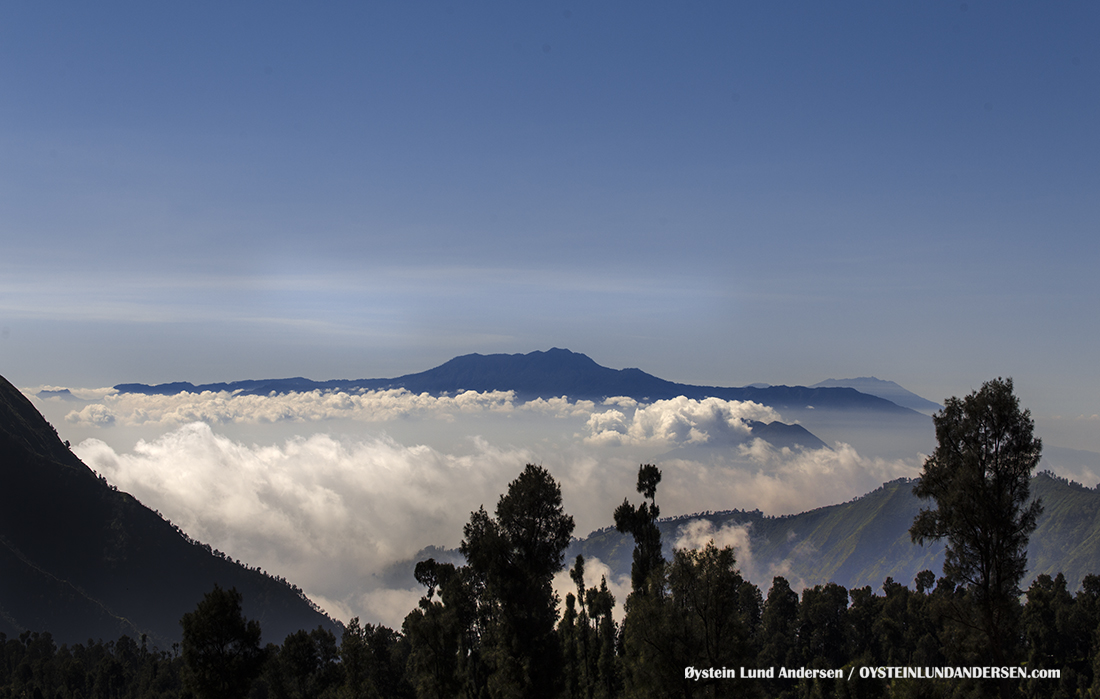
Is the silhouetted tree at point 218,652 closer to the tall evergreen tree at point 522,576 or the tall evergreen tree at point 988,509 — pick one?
the tall evergreen tree at point 522,576

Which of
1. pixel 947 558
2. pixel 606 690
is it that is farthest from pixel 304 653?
pixel 947 558

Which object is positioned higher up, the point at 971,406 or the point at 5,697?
the point at 971,406

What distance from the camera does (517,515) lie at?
154 feet

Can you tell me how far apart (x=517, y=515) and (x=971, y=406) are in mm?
26914

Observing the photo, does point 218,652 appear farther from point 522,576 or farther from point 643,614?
point 643,614

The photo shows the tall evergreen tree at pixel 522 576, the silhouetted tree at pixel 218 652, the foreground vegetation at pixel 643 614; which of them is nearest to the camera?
the foreground vegetation at pixel 643 614

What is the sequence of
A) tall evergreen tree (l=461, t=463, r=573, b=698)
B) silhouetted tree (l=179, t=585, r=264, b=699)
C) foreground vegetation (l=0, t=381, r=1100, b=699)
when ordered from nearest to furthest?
foreground vegetation (l=0, t=381, r=1100, b=699), tall evergreen tree (l=461, t=463, r=573, b=698), silhouetted tree (l=179, t=585, r=264, b=699)

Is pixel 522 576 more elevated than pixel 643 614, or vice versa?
pixel 643 614

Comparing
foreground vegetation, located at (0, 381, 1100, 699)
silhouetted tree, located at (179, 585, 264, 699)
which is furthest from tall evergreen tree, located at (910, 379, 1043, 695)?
silhouetted tree, located at (179, 585, 264, 699)

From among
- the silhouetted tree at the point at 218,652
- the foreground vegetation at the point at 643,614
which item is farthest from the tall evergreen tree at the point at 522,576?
the silhouetted tree at the point at 218,652

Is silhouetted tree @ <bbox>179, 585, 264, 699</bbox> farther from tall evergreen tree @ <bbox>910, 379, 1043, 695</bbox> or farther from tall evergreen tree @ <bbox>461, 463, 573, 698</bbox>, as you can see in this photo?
tall evergreen tree @ <bbox>910, 379, 1043, 695</bbox>

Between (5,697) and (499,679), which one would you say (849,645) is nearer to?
(499,679)

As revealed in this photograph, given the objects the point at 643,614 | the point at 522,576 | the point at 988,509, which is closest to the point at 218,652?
the point at 522,576

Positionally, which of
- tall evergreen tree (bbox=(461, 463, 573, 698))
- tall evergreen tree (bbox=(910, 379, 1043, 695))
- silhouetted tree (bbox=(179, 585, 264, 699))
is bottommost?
silhouetted tree (bbox=(179, 585, 264, 699))
